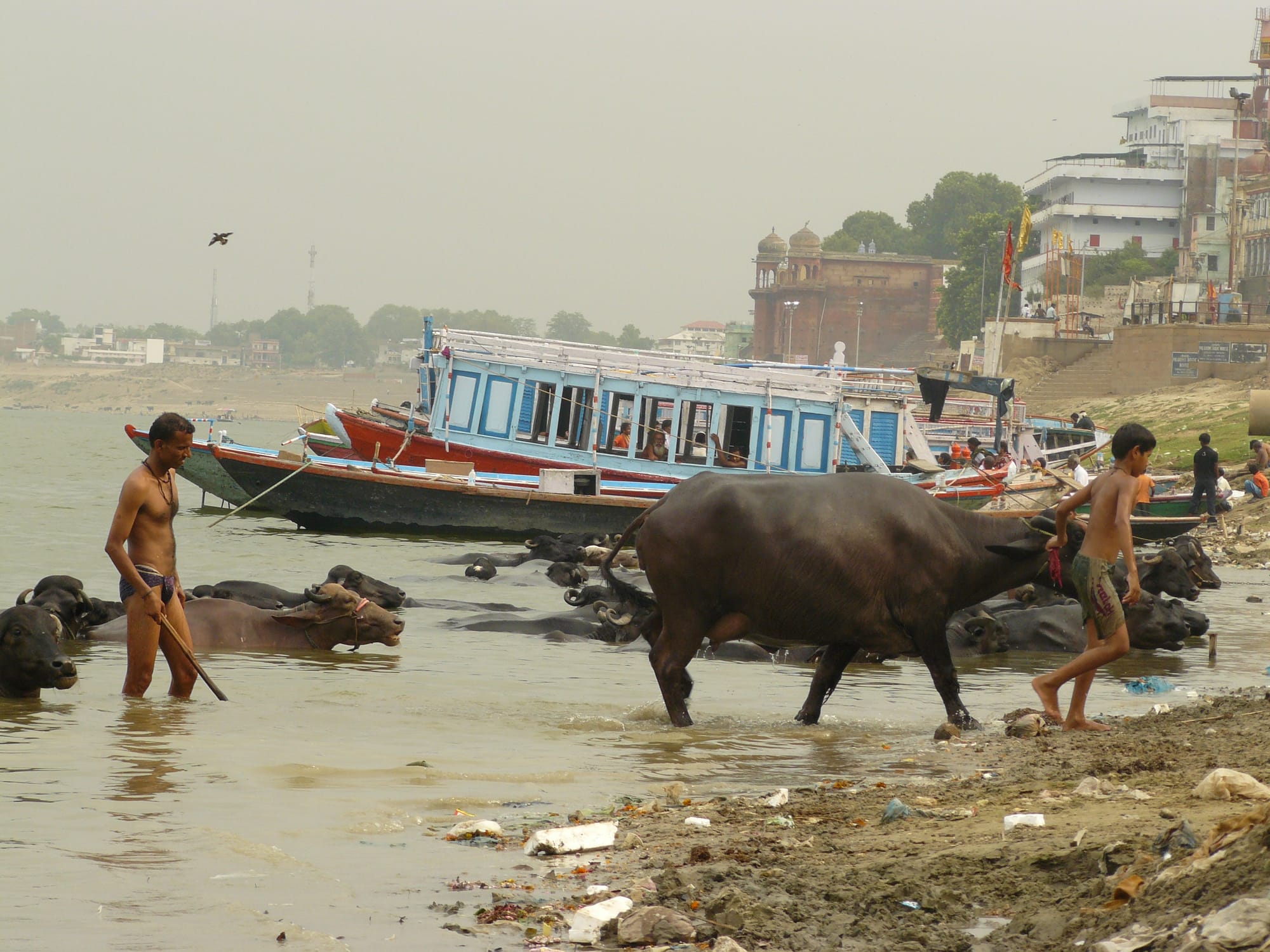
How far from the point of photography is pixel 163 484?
8.00m

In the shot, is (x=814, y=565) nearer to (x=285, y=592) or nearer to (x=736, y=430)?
(x=285, y=592)

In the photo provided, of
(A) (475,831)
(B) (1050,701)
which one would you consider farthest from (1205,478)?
(A) (475,831)

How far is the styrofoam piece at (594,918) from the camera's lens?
4367mm

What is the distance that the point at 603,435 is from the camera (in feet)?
83.9

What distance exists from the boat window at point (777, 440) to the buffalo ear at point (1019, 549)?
53.4 ft

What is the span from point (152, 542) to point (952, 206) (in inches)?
5223

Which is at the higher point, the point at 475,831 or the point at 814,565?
the point at 814,565

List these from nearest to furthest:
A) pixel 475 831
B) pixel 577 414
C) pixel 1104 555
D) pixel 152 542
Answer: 1. pixel 475 831
2. pixel 1104 555
3. pixel 152 542
4. pixel 577 414

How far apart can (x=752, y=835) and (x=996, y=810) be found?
0.95 m

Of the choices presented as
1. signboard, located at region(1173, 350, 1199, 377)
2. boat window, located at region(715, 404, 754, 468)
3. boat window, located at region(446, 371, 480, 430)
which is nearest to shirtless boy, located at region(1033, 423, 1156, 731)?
boat window, located at region(715, 404, 754, 468)

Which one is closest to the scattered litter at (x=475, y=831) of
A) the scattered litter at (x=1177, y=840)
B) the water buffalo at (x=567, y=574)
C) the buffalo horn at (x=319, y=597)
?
the scattered litter at (x=1177, y=840)

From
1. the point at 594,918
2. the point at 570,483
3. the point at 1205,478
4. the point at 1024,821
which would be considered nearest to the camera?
the point at 594,918

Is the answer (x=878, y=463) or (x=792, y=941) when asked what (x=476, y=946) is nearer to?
(x=792, y=941)

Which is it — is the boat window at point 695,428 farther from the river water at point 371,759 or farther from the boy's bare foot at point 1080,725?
the boy's bare foot at point 1080,725
